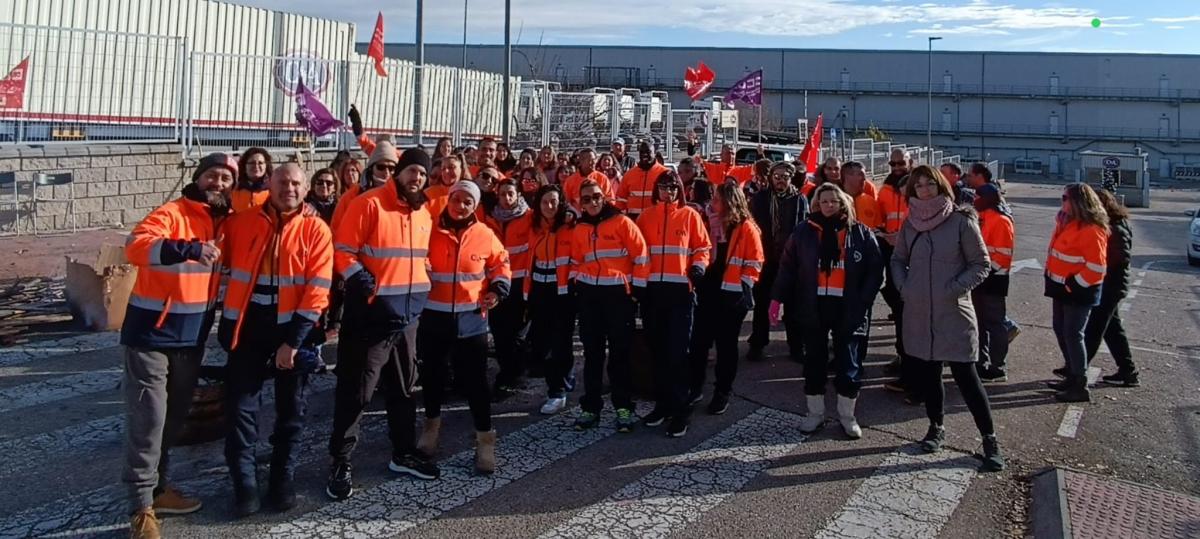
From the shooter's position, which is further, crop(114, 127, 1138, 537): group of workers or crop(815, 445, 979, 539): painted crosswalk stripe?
crop(815, 445, 979, 539): painted crosswalk stripe

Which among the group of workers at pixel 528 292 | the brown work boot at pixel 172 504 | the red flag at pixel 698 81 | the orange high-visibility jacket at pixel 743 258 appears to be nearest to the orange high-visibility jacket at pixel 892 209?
the group of workers at pixel 528 292

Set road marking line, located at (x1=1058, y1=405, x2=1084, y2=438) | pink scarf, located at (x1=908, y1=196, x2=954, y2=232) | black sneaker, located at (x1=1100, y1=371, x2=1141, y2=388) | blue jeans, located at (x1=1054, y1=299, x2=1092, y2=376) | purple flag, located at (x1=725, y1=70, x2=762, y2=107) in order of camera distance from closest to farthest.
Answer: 1. pink scarf, located at (x1=908, y1=196, x2=954, y2=232)
2. road marking line, located at (x1=1058, y1=405, x2=1084, y2=438)
3. blue jeans, located at (x1=1054, y1=299, x2=1092, y2=376)
4. black sneaker, located at (x1=1100, y1=371, x2=1141, y2=388)
5. purple flag, located at (x1=725, y1=70, x2=762, y2=107)

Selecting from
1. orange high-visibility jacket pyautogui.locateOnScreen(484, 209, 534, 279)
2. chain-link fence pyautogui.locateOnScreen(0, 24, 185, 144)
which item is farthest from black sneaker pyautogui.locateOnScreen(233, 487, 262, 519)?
chain-link fence pyautogui.locateOnScreen(0, 24, 185, 144)

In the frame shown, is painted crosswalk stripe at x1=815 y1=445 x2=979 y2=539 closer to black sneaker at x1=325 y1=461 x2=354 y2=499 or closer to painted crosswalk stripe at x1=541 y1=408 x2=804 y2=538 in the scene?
painted crosswalk stripe at x1=541 y1=408 x2=804 y2=538

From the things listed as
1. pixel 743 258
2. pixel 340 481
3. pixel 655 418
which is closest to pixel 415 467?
pixel 340 481

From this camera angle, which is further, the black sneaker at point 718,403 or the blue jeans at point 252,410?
the black sneaker at point 718,403

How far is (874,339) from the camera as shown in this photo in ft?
32.1

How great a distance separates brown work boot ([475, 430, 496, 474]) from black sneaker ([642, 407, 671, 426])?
140cm

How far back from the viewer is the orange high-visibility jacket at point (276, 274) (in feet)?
15.4

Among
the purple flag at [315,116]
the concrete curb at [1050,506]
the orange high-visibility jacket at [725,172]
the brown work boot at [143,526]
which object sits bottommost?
the brown work boot at [143,526]

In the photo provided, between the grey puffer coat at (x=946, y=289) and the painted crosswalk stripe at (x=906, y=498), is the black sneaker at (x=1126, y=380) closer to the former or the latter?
the painted crosswalk stripe at (x=906, y=498)

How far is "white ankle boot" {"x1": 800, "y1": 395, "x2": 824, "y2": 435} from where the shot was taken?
21.5ft

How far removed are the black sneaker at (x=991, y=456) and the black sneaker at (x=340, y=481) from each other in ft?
12.6

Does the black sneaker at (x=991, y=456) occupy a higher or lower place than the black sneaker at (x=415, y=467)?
higher
